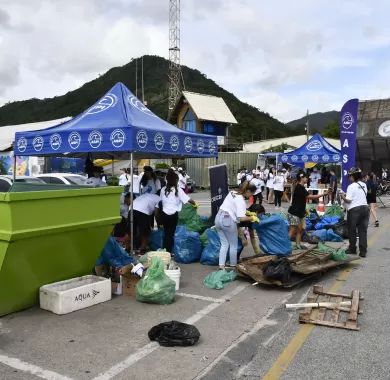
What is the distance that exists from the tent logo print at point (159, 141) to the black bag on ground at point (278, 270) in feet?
9.05

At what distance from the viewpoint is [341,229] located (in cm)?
1166

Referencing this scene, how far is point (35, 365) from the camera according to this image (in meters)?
4.14

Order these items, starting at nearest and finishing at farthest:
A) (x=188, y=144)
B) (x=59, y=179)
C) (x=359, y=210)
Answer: (x=188, y=144) → (x=359, y=210) → (x=59, y=179)

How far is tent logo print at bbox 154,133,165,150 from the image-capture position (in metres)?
8.01

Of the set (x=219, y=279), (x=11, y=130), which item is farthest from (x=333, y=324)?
(x=11, y=130)

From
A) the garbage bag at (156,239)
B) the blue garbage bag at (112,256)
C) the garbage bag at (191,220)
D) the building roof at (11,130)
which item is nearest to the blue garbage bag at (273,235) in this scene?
the garbage bag at (191,220)

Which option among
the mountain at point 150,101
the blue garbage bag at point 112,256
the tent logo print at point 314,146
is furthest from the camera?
the mountain at point 150,101

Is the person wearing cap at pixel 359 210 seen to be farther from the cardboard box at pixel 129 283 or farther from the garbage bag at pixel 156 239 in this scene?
the cardboard box at pixel 129 283

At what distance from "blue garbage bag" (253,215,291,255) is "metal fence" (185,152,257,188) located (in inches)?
878

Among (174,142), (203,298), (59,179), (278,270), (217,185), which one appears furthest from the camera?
(59,179)

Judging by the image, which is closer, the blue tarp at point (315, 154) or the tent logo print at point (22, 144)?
the tent logo print at point (22, 144)

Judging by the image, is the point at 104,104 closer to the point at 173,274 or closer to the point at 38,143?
the point at 38,143

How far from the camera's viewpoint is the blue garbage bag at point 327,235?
1127cm

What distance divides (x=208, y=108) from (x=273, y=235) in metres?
37.5
